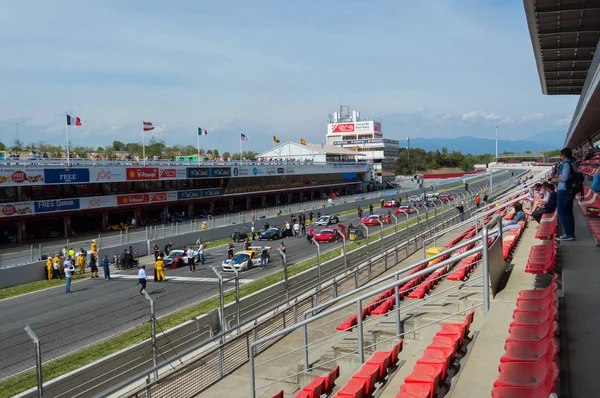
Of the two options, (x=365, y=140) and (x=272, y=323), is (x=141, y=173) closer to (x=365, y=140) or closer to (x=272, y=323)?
(x=272, y=323)

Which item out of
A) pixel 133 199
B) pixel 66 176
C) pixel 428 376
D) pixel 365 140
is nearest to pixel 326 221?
pixel 133 199

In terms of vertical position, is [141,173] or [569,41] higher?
[569,41]

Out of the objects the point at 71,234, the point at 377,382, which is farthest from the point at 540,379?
the point at 71,234

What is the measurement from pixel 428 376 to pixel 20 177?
31.5 meters

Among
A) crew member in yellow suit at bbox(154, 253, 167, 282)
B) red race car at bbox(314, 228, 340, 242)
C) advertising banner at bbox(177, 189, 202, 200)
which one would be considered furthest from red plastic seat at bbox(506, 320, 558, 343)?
advertising banner at bbox(177, 189, 202, 200)

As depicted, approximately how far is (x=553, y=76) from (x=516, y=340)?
3149 centimetres

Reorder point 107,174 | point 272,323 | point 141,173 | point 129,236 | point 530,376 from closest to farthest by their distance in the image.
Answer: point 530,376 < point 272,323 < point 129,236 < point 107,174 < point 141,173

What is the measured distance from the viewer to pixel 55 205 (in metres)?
32.7

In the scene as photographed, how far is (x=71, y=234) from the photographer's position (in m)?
34.2

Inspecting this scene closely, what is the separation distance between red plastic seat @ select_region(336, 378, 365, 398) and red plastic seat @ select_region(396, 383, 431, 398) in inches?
21.5

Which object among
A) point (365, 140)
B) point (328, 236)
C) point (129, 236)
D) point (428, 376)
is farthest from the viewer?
point (365, 140)

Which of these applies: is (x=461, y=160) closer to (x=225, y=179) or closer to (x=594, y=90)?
(x=225, y=179)

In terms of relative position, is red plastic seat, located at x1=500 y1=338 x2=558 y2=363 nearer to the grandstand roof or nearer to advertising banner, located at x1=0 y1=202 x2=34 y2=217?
the grandstand roof

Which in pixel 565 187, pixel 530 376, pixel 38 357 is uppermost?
pixel 565 187
